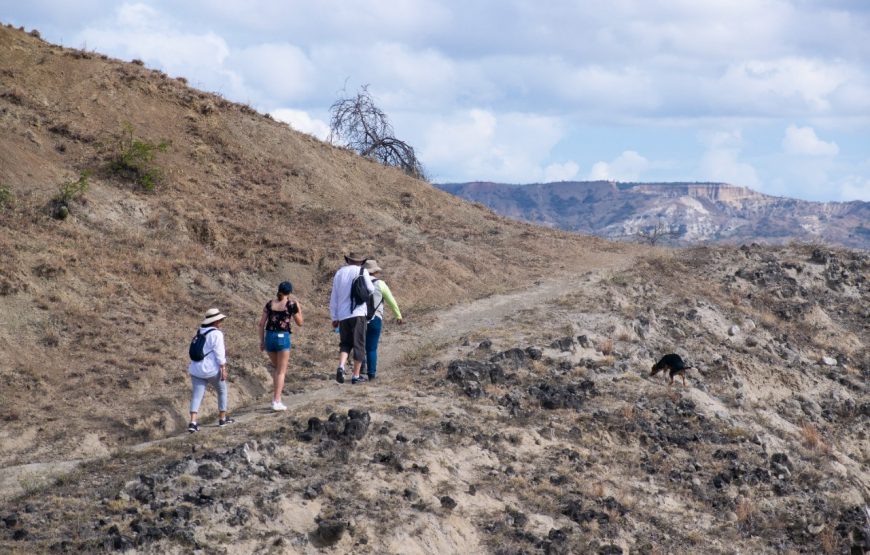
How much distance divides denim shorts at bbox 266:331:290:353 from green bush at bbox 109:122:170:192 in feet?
38.7

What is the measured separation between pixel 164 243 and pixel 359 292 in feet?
28.9

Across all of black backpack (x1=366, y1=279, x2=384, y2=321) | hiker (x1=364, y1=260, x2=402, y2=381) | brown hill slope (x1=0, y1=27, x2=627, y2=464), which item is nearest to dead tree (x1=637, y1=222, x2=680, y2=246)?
brown hill slope (x1=0, y1=27, x2=627, y2=464)

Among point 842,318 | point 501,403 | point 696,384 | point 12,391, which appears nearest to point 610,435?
point 501,403

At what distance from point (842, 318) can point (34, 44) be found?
24.0m

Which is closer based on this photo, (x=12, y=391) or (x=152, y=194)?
(x=12, y=391)

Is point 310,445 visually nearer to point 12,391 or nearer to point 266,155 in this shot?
point 12,391

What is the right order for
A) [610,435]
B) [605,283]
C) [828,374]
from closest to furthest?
1. [610,435]
2. [828,374]
3. [605,283]

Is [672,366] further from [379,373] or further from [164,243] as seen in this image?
[164,243]

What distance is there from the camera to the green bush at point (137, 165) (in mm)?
21203

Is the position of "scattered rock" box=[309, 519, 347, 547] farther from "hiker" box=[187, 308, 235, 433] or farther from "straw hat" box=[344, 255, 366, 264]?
"straw hat" box=[344, 255, 366, 264]

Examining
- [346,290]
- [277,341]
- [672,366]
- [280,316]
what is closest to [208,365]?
[277,341]

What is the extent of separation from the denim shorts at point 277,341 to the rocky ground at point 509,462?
79cm

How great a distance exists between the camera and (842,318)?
77.2 ft

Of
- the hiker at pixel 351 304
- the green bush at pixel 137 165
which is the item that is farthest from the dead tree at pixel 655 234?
the hiker at pixel 351 304
